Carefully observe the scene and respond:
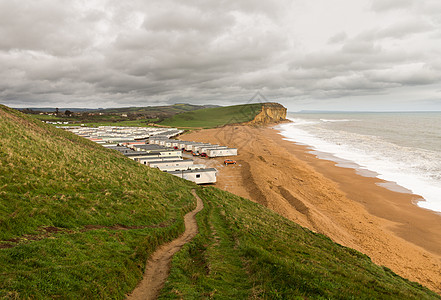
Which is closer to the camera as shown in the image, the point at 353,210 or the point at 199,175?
the point at 353,210

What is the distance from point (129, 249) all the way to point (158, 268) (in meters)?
1.87

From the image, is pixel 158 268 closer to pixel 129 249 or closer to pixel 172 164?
pixel 129 249

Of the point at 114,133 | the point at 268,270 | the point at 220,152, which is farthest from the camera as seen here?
the point at 114,133

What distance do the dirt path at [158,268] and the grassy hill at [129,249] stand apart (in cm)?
44

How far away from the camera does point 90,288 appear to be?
8336 mm

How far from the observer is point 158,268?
1162 cm

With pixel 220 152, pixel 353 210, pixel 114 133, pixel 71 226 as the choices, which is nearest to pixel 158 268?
pixel 71 226

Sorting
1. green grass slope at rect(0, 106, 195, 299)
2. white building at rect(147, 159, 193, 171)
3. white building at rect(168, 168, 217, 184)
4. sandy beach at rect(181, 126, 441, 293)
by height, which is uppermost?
green grass slope at rect(0, 106, 195, 299)

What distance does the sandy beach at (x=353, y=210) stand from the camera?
22031mm

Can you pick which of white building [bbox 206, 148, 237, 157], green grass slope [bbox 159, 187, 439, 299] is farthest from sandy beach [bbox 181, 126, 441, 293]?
white building [bbox 206, 148, 237, 157]

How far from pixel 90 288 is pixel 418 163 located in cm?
7236

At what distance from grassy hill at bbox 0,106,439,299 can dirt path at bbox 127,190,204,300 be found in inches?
17.5

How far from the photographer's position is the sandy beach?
2203 centimetres

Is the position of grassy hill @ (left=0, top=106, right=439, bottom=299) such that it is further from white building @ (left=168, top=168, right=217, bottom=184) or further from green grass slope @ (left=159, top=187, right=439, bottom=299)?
white building @ (left=168, top=168, right=217, bottom=184)
